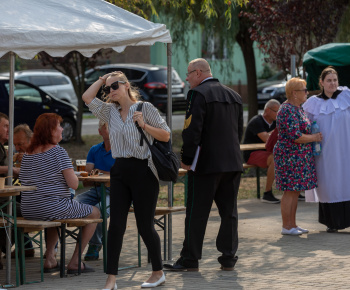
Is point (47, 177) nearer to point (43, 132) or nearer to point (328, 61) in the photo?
point (43, 132)

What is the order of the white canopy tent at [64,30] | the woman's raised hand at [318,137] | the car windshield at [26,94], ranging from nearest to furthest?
the white canopy tent at [64,30], the woman's raised hand at [318,137], the car windshield at [26,94]

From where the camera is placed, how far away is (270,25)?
739 inches

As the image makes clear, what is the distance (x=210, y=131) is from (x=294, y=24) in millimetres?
11347

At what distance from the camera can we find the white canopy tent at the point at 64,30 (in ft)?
23.5

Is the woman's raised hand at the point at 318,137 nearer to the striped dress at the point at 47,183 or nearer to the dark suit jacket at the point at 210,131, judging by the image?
the dark suit jacket at the point at 210,131

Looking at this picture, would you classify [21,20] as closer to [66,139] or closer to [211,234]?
[211,234]

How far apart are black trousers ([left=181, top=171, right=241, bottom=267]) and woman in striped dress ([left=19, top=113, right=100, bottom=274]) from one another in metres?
1.03

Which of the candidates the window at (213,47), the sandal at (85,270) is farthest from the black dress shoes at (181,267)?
the window at (213,47)

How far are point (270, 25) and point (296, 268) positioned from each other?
11.6 meters

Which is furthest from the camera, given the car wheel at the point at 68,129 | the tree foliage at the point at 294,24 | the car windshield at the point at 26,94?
the car wheel at the point at 68,129

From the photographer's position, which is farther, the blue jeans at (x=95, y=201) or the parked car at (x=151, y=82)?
the parked car at (x=151, y=82)

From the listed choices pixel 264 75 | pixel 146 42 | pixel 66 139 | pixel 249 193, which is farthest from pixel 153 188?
pixel 264 75

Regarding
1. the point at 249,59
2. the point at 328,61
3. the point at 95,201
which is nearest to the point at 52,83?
the point at 249,59

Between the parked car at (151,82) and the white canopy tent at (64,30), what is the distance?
18286 millimetres
